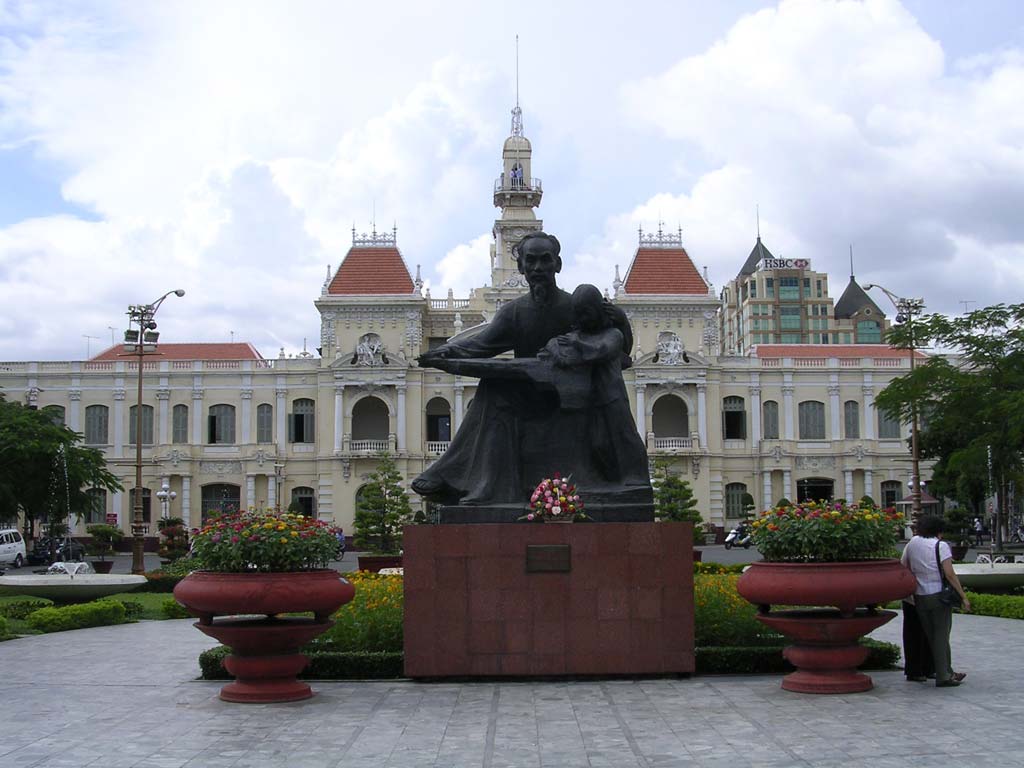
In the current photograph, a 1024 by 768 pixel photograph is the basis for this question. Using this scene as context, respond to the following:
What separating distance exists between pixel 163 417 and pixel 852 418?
1399 inches

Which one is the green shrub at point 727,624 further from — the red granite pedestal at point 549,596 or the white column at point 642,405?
the white column at point 642,405

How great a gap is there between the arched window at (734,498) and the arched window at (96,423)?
32.0 m

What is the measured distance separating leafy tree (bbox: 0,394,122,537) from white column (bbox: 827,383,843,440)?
38.9 meters

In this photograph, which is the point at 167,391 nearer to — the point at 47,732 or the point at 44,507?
the point at 44,507

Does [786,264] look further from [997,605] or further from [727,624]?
[727,624]

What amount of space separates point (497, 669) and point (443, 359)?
2.74m

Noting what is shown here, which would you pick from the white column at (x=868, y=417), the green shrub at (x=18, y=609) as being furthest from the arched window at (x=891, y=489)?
the green shrub at (x=18, y=609)

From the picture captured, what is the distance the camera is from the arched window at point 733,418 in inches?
2343

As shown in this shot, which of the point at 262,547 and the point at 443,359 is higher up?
the point at 443,359

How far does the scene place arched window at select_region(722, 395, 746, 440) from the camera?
5950 cm

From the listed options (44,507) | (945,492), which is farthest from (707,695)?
(945,492)

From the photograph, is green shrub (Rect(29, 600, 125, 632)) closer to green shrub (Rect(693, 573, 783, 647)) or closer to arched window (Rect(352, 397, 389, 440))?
green shrub (Rect(693, 573, 783, 647))

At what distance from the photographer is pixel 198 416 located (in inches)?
2281

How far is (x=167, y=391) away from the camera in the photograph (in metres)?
58.0
